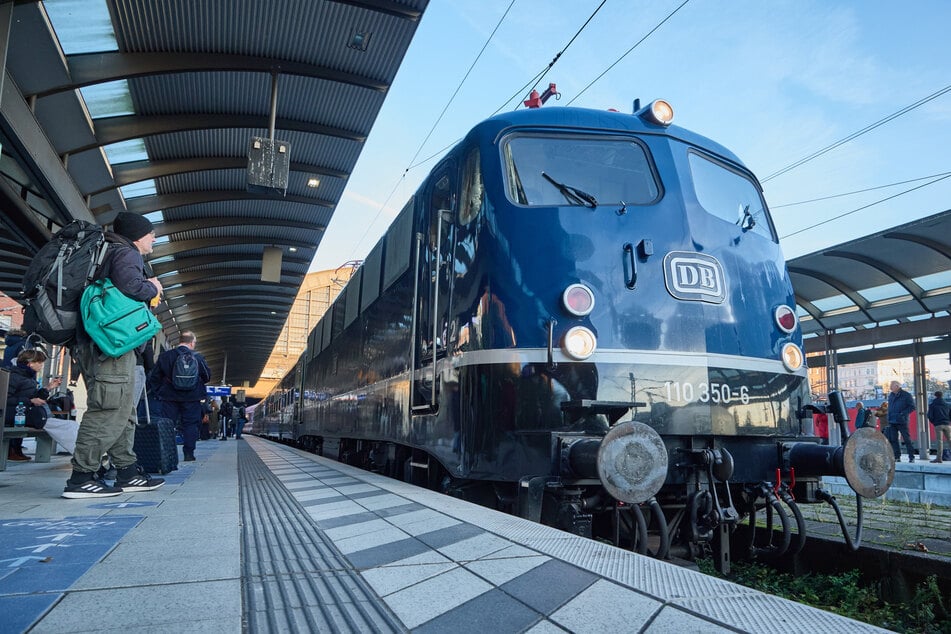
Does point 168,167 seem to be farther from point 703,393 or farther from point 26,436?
point 703,393

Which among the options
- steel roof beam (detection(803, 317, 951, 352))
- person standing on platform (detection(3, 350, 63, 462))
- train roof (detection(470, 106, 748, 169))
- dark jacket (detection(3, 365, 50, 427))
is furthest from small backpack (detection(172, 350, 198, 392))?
steel roof beam (detection(803, 317, 951, 352))

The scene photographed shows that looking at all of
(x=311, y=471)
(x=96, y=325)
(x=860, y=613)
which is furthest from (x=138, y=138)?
(x=860, y=613)

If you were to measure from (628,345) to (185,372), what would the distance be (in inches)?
236

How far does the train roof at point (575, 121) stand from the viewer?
4.48 m

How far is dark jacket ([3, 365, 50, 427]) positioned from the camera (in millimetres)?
7301

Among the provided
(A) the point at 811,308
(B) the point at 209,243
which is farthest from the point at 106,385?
(B) the point at 209,243

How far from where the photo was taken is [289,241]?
17.4 m

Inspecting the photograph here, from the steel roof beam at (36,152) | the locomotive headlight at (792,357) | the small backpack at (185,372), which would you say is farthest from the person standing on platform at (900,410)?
the steel roof beam at (36,152)

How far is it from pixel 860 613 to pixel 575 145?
126 inches

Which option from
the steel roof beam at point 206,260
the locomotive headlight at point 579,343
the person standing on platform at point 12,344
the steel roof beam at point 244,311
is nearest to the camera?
the locomotive headlight at point 579,343

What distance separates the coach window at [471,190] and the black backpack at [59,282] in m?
2.34

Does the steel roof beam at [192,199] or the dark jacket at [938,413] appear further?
the steel roof beam at [192,199]

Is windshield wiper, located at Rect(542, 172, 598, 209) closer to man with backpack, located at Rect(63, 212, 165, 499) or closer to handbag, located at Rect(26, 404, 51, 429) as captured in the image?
man with backpack, located at Rect(63, 212, 165, 499)

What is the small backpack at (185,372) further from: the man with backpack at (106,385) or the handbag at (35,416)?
the man with backpack at (106,385)
